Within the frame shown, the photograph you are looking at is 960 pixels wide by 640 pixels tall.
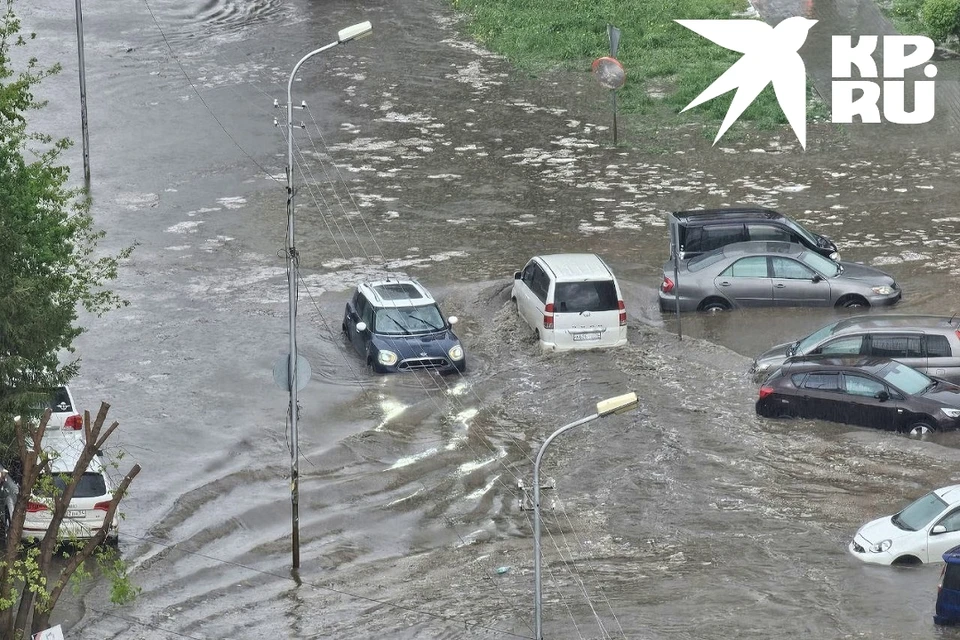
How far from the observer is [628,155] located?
38.1 meters

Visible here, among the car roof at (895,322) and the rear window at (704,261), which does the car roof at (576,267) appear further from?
the car roof at (895,322)

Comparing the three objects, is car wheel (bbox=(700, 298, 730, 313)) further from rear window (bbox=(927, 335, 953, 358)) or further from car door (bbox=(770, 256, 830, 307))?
rear window (bbox=(927, 335, 953, 358))

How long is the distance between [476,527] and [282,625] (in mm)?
3479

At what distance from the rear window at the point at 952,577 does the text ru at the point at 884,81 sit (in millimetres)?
25251

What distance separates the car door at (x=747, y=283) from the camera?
27.9 metres

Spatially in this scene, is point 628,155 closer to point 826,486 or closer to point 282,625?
point 826,486

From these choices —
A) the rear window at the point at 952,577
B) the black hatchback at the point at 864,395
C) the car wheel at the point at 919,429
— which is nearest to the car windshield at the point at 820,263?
the black hatchback at the point at 864,395

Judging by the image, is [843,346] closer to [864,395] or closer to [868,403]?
[864,395]

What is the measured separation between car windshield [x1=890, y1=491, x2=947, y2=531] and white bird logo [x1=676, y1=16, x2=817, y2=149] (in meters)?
20.9

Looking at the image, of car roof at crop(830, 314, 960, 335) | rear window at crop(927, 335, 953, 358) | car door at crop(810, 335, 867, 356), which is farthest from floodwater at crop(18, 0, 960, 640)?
rear window at crop(927, 335, 953, 358)

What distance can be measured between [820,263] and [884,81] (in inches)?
615

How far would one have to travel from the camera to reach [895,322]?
2430cm

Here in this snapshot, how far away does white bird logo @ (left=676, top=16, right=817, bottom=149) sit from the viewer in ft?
133

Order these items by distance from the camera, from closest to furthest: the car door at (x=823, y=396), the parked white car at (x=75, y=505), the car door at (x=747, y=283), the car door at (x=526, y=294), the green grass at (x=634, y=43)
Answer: the parked white car at (x=75, y=505) < the car door at (x=823, y=396) < the car door at (x=526, y=294) < the car door at (x=747, y=283) < the green grass at (x=634, y=43)
